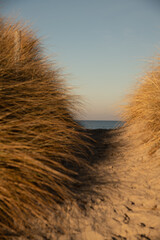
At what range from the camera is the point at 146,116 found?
416 cm

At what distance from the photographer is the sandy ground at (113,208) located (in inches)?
74.5

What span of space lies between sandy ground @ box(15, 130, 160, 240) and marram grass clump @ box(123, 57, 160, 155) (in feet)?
1.41

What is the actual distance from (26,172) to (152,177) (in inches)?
64.3

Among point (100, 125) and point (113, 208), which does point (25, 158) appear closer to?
point (113, 208)

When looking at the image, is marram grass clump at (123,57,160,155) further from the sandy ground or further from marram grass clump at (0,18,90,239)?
marram grass clump at (0,18,90,239)

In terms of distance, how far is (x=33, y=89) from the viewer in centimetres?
296

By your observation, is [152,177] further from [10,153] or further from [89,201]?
[10,153]

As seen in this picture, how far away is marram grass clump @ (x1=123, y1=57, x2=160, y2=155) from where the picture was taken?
12.0ft

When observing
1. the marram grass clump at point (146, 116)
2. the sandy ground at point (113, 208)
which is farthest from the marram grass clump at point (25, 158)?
the marram grass clump at point (146, 116)

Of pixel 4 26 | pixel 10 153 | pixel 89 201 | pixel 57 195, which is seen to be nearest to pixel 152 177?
pixel 89 201

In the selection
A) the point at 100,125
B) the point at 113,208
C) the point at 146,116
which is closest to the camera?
the point at 113,208

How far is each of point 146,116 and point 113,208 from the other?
2.32 metres

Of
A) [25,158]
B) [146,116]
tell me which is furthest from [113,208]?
[146,116]

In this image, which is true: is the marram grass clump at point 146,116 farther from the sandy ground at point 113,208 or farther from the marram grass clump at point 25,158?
the marram grass clump at point 25,158
